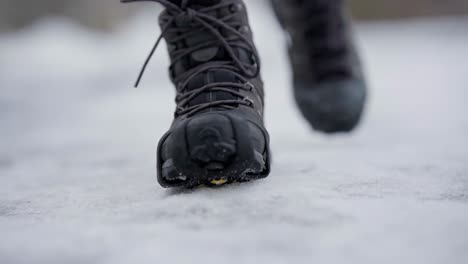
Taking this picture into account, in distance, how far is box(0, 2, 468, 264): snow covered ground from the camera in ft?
1.69

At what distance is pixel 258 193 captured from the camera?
2.19 ft

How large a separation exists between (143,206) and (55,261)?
0.17m

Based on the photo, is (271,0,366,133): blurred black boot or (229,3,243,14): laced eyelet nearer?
(229,3,243,14): laced eyelet

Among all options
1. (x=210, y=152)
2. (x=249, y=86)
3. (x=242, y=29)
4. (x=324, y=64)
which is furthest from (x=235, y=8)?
(x=324, y=64)

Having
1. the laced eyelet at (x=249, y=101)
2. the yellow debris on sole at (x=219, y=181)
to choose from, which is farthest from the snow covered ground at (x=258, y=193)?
the laced eyelet at (x=249, y=101)

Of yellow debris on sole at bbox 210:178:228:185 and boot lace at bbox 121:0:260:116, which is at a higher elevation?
boot lace at bbox 121:0:260:116

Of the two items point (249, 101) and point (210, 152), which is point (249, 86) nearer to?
point (249, 101)

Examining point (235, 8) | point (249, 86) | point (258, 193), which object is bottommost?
point (258, 193)

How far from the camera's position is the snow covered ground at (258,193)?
1.69ft

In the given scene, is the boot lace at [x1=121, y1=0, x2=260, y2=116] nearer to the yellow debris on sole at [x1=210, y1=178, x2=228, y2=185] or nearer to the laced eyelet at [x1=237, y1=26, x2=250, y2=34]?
the laced eyelet at [x1=237, y1=26, x2=250, y2=34]

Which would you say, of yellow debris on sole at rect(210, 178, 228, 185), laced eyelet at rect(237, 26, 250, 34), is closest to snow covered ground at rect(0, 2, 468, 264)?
yellow debris on sole at rect(210, 178, 228, 185)

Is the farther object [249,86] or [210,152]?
[249,86]

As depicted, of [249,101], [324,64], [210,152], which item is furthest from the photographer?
[324,64]

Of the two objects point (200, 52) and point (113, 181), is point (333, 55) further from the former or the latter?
point (113, 181)
